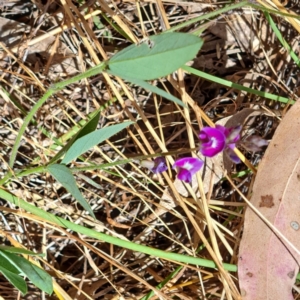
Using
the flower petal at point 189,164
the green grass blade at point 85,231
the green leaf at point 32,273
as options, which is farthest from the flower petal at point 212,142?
the green leaf at point 32,273

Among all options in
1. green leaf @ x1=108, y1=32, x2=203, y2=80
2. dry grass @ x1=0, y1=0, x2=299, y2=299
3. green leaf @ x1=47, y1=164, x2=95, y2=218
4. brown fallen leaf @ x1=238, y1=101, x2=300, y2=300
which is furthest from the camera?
dry grass @ x1=0, y1=0, x2=299, y2=299

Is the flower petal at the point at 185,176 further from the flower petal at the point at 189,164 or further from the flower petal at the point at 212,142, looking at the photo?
the flower petal at the point at 212,142

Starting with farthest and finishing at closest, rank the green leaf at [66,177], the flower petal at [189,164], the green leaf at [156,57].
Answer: the flower petal at [189,164] → the green leaf at [66,177] → the green leaf at [156,57]

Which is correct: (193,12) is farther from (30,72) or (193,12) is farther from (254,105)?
(30,72)

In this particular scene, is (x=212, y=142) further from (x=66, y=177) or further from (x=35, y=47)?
(x=35, y=47)

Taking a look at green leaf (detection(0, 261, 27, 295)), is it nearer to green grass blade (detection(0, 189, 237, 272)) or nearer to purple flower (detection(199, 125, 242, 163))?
green grass blade (detection(0, 189, 237, 272))

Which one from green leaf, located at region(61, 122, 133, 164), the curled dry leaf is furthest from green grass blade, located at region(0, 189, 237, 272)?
the curled dry leaf
